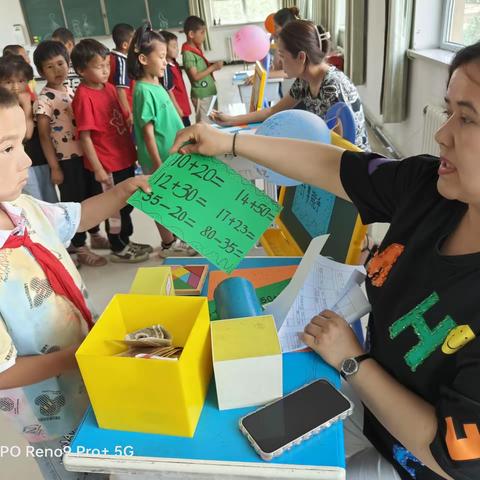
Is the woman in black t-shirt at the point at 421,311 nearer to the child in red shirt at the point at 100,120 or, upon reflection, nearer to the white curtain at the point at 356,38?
the child in red shirt at the point at 100,120

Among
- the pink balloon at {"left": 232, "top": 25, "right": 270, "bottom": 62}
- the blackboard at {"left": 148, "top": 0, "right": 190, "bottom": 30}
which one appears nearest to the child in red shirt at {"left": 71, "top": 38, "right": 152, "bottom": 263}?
the pink balloon at {"left": 232, "top": 25, "right": 270, "bottom": 62}

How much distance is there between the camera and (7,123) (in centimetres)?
81

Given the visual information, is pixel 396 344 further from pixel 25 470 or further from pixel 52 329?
pixel 25 470

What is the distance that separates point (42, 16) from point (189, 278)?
Answer: 34.2 feet

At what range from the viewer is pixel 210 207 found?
37.1 inches

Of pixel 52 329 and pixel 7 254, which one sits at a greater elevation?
pixel 7 254

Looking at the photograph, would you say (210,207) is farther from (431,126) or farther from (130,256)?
(431,126)

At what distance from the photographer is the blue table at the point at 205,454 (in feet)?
2.09

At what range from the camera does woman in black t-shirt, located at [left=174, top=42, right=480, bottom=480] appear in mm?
670

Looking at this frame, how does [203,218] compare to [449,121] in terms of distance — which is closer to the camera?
[449,121]

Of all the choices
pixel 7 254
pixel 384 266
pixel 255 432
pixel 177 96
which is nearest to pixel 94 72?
pixel 177 96

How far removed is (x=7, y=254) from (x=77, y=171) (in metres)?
1.88

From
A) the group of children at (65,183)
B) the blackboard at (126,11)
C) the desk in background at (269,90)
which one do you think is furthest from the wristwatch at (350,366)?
the blackboard at (126,11)

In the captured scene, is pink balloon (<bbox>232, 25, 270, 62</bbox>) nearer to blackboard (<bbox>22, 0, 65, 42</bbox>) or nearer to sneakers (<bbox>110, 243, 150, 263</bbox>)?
sneakers (<bbox>110, 243, 150, 263</bbox>)
